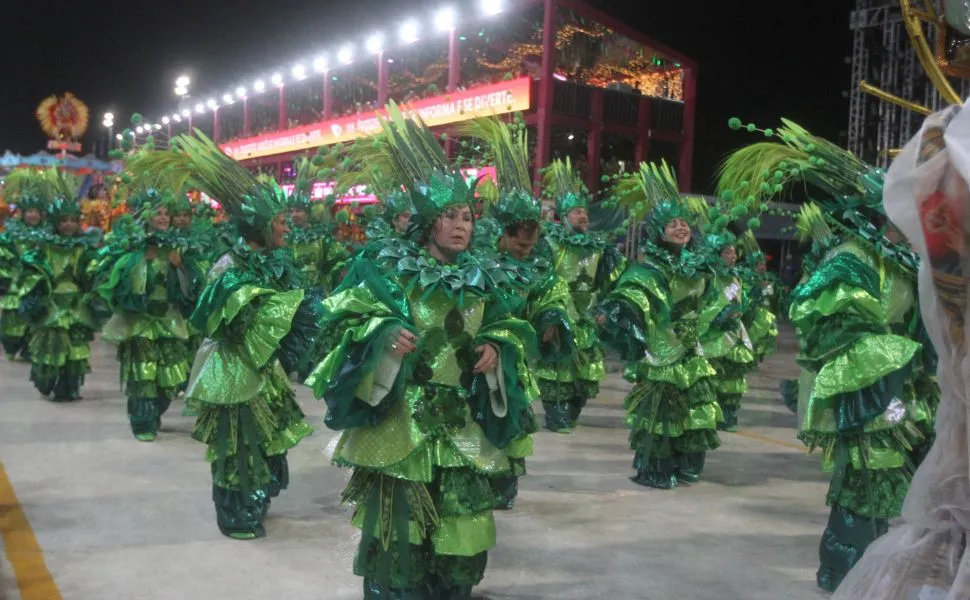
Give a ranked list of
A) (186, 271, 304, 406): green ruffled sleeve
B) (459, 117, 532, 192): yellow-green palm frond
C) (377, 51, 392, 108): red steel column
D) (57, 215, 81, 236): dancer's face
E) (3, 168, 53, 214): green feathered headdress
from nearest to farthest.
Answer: (186, 271, 304, 406): green ruffled sleeve
(459, 117, 532, 192): yellow-green palm frond
(57, 215, 81, 236): dancer's face
(3, 168, 53, 214): green feathered headdress
(377, 51, 392, 108): red steel column

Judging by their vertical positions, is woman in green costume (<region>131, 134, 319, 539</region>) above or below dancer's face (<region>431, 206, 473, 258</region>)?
below

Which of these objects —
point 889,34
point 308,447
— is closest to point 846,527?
point 308,447

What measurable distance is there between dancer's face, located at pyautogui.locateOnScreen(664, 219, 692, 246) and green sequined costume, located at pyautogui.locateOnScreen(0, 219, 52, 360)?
19.4 ft

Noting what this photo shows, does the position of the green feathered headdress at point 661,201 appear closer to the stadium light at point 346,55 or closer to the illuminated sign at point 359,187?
the illuminated sign at point 359,187

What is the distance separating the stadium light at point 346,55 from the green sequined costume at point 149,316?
57.3 feet

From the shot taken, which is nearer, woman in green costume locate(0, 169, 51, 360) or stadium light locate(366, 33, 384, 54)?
woman in green costume locate(0, 169, 51, 360)

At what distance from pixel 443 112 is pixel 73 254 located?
11176 mm

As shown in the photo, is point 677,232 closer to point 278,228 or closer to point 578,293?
point 578,293

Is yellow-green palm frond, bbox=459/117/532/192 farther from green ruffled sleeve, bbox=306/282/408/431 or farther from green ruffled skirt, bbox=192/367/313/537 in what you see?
green ruffled sleeve, bbox=306/282/408/431

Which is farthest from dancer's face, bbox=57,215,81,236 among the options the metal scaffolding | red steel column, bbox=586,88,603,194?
the metal scaffolding

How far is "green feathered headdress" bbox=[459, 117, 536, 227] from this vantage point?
5.70m

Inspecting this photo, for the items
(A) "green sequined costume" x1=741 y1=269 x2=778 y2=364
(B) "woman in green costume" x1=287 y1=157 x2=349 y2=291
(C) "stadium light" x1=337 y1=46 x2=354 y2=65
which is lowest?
(A) "green sequined costume" x1=741 y1=269 x2=778 y2=364

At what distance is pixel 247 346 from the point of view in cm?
482

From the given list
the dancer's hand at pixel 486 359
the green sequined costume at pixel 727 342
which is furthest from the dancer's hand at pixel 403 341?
the green sequined costume at pixel 727 342
